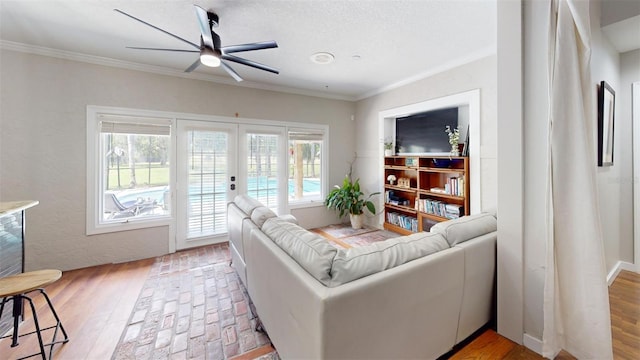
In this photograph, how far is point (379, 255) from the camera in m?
1.36

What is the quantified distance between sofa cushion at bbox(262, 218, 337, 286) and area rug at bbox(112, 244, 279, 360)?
32.7 inches

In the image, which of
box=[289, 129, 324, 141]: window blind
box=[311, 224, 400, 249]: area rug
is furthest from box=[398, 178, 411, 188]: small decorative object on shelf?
box=[289, 129, 324, 141]: window blind

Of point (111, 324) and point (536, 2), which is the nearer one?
point (536, 2)

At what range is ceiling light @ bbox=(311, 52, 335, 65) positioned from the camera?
3.06 m

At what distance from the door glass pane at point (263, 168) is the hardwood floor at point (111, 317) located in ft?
6.23

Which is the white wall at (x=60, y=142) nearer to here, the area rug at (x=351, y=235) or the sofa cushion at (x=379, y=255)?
the area rug at (x=351, y=235)

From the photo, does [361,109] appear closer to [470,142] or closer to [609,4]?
[470,142]

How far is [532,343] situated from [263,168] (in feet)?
12.6

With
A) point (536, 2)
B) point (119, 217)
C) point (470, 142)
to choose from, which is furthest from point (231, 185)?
point (536, 2)

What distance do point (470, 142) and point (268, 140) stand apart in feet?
10.2

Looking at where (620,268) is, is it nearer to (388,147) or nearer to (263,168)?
(388,147)

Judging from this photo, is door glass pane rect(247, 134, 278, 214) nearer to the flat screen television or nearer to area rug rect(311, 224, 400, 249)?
area rug rect(311, 224, 400, 249)

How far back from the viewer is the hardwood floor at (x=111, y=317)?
162 cm

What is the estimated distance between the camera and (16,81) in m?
2.77
